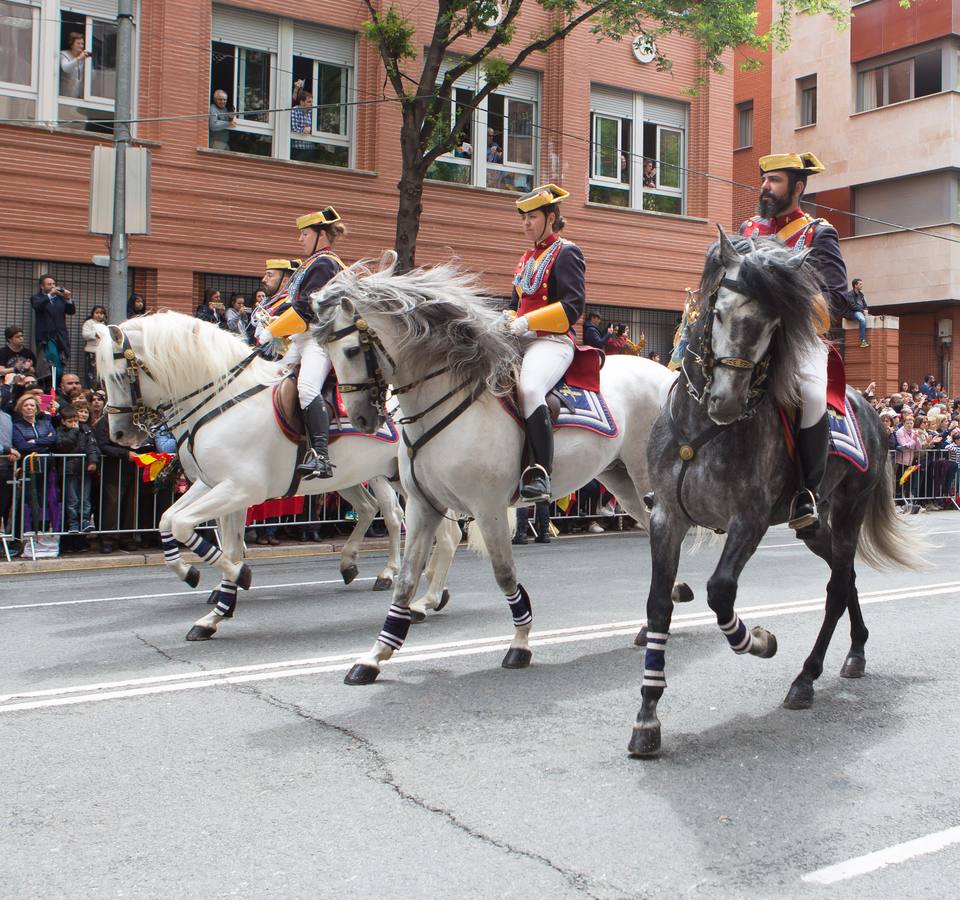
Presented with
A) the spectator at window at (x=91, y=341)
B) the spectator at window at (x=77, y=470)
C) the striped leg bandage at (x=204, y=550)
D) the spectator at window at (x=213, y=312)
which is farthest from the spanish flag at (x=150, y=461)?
the striped leg bandage at (x=204, y=550)

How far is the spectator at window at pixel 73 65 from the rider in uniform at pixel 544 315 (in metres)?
15.0

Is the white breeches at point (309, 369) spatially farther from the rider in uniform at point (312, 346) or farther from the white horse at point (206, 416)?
the white horse at point (206, 416)

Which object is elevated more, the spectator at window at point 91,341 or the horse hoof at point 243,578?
the spectator at window at point 91,341

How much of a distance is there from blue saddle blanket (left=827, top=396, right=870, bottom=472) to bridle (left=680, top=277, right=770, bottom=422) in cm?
107

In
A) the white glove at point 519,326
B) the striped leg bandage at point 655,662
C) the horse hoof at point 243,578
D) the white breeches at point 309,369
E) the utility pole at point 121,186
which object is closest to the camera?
the striped leg bandage at point 655,662

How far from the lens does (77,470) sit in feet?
43.1

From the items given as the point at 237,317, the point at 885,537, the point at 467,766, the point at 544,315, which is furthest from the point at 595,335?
the point at 467,766

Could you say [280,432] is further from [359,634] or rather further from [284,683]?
[284,683]

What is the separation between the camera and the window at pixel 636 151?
26.9 metres

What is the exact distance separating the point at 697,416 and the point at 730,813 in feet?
6.12

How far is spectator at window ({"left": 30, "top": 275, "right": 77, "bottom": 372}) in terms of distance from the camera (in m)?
17.2

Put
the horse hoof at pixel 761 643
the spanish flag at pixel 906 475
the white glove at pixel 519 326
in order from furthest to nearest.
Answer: the spanish flag at pixel 906 475 < the white glove at pixel 519 326 < the horse hoof at pixel 761 643

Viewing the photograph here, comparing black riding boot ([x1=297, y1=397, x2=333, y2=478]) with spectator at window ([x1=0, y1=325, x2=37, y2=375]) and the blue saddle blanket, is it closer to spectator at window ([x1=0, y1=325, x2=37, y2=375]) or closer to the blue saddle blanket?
the blue saddle blanket

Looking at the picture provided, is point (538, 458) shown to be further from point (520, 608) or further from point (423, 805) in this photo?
point (423, 805)
